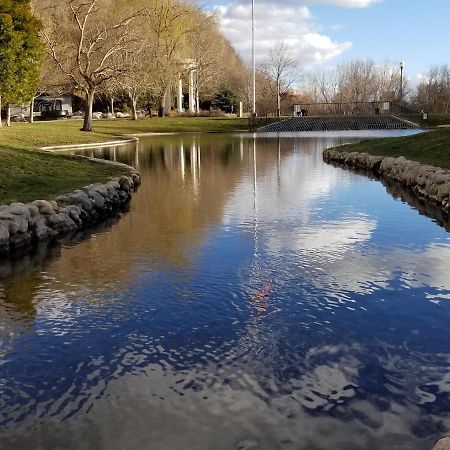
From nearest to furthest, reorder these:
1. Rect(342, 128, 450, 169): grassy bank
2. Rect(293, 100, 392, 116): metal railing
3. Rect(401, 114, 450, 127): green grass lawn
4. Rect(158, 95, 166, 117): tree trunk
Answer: Rect(342, 128, 450, 169): grassy bank → Rect(401, 114, 450, 127): green grass lawn → Rect(158, 95, 166, 117): tree trunk → Rect(293, 100, 392, 116): metal railing

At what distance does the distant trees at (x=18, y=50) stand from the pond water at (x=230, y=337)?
21498 mm

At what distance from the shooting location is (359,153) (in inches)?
902

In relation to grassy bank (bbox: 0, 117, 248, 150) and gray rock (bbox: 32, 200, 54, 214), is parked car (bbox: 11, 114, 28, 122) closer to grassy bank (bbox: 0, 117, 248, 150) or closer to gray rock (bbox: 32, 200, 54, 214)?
grassy bank (bbox: 0, 117, 248, 150)

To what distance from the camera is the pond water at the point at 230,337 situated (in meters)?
4.18

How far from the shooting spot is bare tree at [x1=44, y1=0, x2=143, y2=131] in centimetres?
3816

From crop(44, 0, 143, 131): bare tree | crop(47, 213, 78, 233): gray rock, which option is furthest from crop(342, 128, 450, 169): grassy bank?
crop(44, 0, 143, 131): bare tree

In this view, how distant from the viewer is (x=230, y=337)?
5703 millimetres

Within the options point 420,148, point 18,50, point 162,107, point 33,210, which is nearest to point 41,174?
point 33,210

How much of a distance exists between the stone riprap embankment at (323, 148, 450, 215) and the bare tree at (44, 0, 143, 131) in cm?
2004

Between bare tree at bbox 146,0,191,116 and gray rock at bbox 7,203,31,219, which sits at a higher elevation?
bare tree at bbox 146,0,191,116

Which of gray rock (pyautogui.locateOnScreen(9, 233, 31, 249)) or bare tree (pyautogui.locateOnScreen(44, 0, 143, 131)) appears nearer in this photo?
gray rock (pyautogui.locateOnScreen(9, 233, 31, 249))

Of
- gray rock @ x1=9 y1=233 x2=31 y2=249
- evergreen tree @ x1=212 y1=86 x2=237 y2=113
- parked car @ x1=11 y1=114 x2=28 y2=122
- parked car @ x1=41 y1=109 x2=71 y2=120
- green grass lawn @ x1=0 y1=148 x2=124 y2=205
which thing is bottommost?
gray rock @ x1=9 y1=233 x2=31 y2=249

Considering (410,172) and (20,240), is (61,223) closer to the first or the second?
(20,240)

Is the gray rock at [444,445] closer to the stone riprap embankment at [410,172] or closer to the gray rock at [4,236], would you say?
the gray rock at [4,236]
